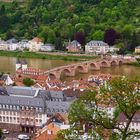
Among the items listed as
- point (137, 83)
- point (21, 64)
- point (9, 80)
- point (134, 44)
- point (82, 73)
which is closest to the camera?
point (137, 83)

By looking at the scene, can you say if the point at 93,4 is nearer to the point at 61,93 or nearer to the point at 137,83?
the point at 61,93

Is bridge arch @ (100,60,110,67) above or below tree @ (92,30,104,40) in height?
below

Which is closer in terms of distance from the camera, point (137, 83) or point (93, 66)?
point (137, 83)

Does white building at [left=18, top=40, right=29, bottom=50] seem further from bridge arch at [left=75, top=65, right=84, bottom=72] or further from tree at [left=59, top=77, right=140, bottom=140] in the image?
tree at [left=59, top=77, right=140, bottom=140]

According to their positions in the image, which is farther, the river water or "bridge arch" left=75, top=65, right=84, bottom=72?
"bridge arch" left=75, top=65, right=84, bottom=72

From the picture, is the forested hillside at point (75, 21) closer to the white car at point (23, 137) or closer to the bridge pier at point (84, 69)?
the bridge pier at point (84, 69)

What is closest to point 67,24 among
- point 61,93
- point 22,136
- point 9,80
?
point 9,80

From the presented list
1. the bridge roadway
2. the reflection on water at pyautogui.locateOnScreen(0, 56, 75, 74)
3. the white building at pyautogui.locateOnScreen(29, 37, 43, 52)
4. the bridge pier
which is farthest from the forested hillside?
the bridge pier
